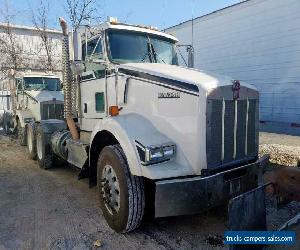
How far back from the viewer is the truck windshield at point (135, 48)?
17.1ft

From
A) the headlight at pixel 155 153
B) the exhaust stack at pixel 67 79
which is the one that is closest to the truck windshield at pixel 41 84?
the exhaust stack at pixel 67 79

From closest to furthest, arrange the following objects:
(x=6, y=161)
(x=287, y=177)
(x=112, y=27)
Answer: (x=287, y=177), (x=112, y=27), (x=6, y=161)

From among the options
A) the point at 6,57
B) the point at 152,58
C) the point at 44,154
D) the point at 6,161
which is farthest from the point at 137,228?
the point at 6,57

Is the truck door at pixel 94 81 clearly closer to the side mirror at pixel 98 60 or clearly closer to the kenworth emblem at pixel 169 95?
the side mirror at pixel 98 60

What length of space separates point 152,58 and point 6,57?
905 inches

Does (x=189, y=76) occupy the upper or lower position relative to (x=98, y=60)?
lower

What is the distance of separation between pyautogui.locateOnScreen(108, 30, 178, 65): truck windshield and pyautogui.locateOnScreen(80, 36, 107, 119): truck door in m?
0.23

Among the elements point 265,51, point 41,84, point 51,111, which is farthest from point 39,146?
point 265,51

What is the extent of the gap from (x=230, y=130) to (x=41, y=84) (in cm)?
910

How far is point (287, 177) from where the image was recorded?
3297mm

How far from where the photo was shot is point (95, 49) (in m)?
5.53

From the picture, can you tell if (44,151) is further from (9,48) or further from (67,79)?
(9,48)

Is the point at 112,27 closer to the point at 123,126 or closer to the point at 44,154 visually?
the point at 123,126

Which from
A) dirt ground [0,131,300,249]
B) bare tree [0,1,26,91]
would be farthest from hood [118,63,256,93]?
bare tree [0,1,26,91]
